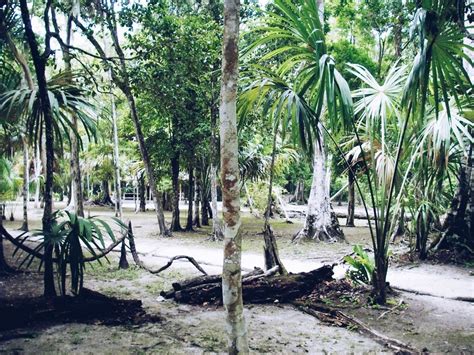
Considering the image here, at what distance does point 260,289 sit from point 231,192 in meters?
2.75

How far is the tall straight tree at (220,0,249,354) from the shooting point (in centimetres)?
329

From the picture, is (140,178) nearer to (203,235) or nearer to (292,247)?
(203,235)

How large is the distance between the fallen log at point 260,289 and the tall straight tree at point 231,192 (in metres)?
2.32

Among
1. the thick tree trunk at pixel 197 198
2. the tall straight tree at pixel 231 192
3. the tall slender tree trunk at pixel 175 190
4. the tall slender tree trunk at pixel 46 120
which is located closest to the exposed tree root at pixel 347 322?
the tall straight tree at pixel 231 192

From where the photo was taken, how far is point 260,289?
5.73 meters

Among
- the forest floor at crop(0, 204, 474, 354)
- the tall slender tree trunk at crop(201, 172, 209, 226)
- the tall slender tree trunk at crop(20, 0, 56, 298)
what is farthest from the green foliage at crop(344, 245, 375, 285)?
the tall slender tree trunk at crop(201, 172, 209, 226)

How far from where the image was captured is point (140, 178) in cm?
2336

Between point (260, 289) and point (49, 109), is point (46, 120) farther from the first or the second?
point (260, 289)

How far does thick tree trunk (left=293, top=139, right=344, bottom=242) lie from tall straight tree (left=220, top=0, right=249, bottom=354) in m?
9.14

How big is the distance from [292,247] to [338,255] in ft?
5.67

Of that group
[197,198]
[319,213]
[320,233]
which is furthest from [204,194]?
[320,233]

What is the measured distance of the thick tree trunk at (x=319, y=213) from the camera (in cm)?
1234

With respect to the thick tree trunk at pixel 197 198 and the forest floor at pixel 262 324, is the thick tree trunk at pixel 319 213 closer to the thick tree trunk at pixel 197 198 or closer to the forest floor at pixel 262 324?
the forest floor at pixel 262 324

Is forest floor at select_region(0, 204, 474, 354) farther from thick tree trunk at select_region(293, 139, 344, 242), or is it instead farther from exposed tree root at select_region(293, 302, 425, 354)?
thick tree trunk at select_region(293, 139, 344, 242)
